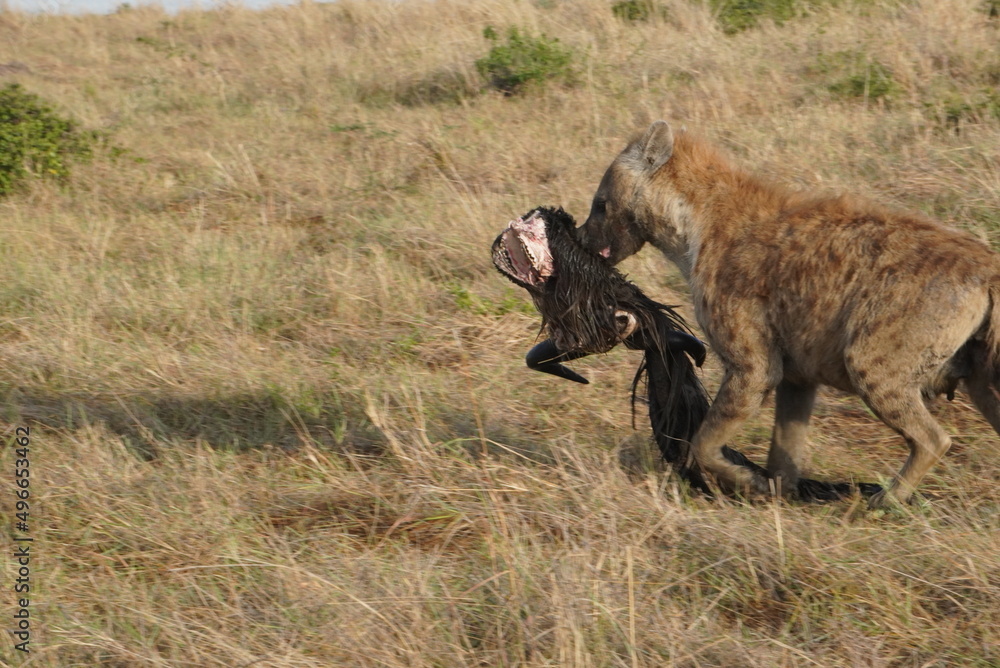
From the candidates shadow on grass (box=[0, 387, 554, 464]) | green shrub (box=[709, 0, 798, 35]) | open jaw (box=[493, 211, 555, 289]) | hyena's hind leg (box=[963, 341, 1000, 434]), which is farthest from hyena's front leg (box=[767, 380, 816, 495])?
green shrub (box=[709, 0, 798, 35])

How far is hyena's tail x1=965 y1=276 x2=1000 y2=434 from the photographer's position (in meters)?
3.69

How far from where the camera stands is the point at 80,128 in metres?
10.1

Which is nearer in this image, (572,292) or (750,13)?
(572,292)

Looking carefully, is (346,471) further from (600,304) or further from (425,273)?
(425,273)

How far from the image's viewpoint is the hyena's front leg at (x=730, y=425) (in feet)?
13.4

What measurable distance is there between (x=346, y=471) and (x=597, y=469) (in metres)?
1.03

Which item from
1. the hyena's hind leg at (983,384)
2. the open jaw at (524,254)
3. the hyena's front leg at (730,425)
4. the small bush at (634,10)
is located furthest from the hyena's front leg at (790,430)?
the small bush at (634,10)

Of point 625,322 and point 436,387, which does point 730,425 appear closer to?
point 625,322

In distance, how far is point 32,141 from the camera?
8.73m

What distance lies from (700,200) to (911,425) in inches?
48.0

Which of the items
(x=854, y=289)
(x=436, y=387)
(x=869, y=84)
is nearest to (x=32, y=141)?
(x=436, y=387)

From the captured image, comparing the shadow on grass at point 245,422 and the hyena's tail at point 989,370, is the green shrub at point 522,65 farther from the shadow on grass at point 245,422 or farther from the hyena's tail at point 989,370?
the hyena's tail at point 989,370

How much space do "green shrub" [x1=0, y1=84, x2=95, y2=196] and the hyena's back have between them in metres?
6.14

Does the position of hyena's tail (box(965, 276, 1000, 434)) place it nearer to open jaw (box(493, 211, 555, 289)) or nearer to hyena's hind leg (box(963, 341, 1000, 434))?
hyena's hind leg (box(963, 341, 1000, 434))
